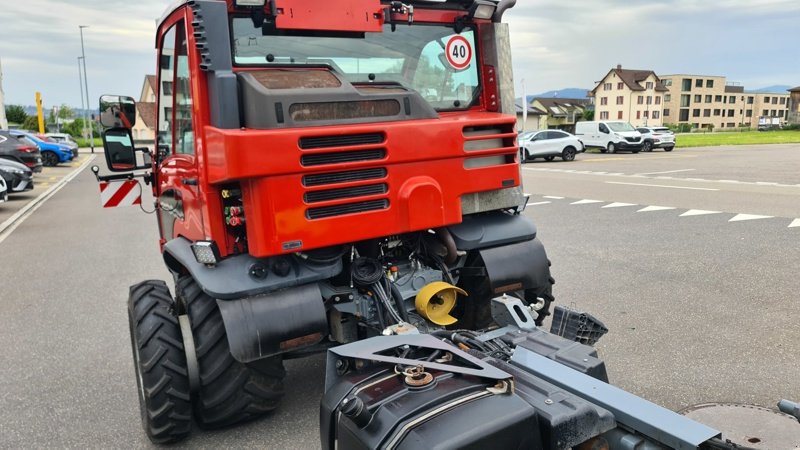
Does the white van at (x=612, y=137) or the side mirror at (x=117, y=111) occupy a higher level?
the side mirror at (x=117, y=111)

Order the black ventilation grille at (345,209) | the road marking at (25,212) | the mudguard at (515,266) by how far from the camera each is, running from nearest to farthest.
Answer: the black ventilation grille at (345,209) < the mudguard at (515,266) < the road marking at (25,212)

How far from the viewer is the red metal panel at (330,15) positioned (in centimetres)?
314

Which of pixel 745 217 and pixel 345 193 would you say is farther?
pixel 745 217

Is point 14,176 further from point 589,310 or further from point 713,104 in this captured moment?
point 713,104

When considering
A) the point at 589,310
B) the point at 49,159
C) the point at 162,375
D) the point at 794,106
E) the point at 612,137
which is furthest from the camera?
the point at 794,106

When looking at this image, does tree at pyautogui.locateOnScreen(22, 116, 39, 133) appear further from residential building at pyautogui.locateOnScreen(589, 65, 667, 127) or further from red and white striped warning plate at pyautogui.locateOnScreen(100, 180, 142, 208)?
residential building at pyautogui.locateOnScreen(589, 65, 667, 127)

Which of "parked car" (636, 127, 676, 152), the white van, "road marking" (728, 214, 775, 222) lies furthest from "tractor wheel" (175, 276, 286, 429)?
"parked car" (636, 127, 676, 152)

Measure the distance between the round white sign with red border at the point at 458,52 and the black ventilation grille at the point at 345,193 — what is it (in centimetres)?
122

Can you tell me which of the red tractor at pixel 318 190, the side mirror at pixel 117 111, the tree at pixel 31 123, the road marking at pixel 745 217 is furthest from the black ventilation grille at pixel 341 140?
the tree at pixel 31 123

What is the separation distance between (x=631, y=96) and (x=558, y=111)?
37.6 ft

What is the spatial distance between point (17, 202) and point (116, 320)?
38.0 feet

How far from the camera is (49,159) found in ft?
93.7

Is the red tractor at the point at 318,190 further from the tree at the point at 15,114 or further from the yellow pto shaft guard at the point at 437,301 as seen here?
the tree at the point at 15,114

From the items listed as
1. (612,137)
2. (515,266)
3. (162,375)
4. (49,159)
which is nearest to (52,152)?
(49,159)
